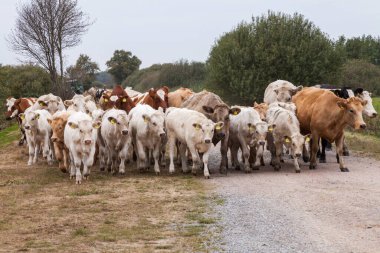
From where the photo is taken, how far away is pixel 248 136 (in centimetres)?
1730

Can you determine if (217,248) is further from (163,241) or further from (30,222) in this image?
(30,222)

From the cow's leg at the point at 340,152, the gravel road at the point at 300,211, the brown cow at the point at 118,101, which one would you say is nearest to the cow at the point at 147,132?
the gravel road at the point at 300,211

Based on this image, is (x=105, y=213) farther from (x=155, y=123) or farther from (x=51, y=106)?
(x=51, y=106)

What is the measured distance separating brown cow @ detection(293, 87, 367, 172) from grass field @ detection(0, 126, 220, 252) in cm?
413

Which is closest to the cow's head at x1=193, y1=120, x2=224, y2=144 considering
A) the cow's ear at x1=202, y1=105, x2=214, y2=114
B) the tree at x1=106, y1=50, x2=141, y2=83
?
the cow's ear at x1=202, y1=105, x2=214, y2=114

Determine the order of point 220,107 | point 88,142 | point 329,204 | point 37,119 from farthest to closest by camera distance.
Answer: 1. point 37,119
2. point 220,107
3. point 88,142
4. point 329,204

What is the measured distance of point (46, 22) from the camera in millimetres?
47375

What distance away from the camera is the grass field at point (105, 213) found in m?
9.09

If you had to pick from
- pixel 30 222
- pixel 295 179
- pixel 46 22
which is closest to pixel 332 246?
pixel 30 222

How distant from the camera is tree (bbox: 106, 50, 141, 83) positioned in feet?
330

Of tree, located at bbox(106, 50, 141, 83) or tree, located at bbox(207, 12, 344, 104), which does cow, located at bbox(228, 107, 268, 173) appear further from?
tree, located at bbox(106, 50, 141, 83)

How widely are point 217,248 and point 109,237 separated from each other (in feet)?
5.77

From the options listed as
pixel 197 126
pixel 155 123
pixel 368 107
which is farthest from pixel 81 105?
pixel 368 107

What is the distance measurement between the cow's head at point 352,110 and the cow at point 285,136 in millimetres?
1243
